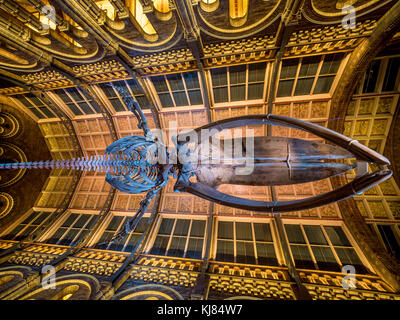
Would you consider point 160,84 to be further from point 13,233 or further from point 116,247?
point 13,233

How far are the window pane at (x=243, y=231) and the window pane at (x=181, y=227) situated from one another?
94.7 inches

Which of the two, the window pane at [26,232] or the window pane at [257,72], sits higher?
the window pane at [257,72]

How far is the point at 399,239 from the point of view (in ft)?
18.6

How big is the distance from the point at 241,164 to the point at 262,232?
5.25 meters

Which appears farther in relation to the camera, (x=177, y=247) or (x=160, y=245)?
(x=160, y=245)

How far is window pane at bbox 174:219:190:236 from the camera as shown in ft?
22.3

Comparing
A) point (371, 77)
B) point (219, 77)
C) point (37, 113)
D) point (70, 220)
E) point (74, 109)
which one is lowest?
point (70, 220)

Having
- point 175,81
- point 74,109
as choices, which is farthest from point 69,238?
point 175,81

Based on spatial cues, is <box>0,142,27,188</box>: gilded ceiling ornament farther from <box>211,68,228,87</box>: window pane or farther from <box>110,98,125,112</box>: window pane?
<box>211,68,228,87</box>: window pane

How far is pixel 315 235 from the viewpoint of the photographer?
6059 millimetres

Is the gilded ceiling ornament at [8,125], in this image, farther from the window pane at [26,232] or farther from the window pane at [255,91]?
the window pane at [255,91]

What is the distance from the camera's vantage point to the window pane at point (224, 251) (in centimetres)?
568

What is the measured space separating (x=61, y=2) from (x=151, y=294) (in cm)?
905

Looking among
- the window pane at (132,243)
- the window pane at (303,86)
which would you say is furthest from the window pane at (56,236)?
the window pane at (303,86)
